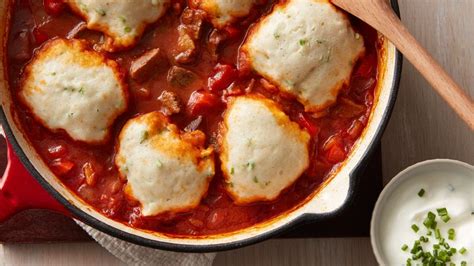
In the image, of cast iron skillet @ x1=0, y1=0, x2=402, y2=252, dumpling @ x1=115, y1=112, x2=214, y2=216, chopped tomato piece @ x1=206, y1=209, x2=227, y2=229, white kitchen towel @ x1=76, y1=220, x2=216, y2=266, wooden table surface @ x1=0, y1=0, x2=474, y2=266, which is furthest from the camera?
wooden table surface @ x1=0, y1=0, x2=474, y2=266

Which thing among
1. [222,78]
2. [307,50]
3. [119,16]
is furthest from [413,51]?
[119,16]

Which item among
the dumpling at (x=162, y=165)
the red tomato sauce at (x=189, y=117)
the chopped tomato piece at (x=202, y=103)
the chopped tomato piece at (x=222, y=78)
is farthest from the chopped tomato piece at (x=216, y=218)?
the chopped tomato piece at (x=222, y=78)

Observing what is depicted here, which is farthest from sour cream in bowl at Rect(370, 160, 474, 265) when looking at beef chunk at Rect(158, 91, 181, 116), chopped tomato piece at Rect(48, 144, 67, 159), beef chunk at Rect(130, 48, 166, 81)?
chopped tomato piece at Rect(48, 144, 67, 159)

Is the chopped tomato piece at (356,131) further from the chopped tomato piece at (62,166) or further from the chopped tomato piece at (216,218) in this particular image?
the chopped tomato piece at (62,166)

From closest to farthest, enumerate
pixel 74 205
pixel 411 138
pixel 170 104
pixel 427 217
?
pixel 74 205
pixel 170 104
pixel 427 217
pixel 411 138

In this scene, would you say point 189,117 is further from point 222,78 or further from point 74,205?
point 74,205

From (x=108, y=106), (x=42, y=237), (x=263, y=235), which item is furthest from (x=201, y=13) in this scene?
(x=42, y=237)

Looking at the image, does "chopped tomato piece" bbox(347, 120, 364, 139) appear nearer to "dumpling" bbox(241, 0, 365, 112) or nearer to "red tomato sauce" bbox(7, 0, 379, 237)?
"red tomato sauce" bbox(7, 0, 379, 237)
